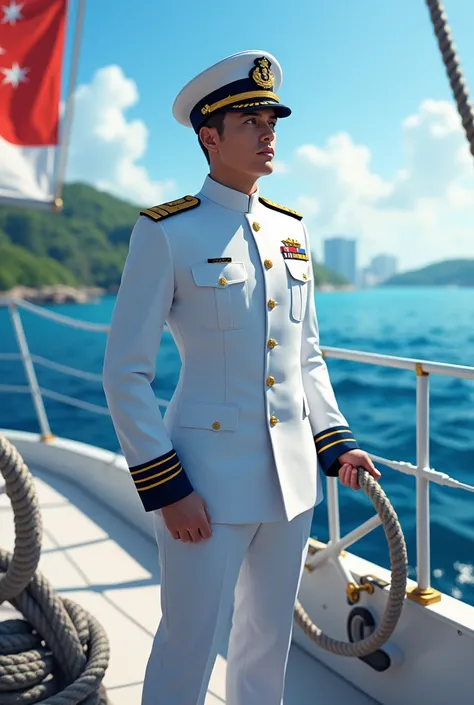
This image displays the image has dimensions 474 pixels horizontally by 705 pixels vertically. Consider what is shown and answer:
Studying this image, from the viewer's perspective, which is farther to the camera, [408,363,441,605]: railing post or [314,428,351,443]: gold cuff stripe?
[408,363,441,605]: railing post

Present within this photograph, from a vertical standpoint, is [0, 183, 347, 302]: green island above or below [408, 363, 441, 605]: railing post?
above

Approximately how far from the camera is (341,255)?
122562mm

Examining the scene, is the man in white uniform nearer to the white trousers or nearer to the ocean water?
the white trousers

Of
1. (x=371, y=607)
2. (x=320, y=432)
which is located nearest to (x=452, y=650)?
(x=371, y=607)

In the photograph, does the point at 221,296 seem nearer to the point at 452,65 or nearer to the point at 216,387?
the point at 216,387

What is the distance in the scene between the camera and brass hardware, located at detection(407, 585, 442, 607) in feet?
5.69

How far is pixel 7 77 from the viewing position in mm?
Answer: 2729

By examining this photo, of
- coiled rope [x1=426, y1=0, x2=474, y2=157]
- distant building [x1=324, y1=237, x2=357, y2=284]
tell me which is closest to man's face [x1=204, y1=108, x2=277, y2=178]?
coiled rope [x1=426, y1=0, x2=474, y2=157]

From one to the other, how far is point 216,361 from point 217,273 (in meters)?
0.16

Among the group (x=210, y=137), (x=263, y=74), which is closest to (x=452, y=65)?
(x=263, y=74)

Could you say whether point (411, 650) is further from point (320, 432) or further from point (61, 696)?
point (61, 696)

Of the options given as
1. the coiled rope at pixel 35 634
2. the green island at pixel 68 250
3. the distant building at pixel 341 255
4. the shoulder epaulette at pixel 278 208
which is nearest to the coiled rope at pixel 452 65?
the shoulder epaulette at pixel 278 208

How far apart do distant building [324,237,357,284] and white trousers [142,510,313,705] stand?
12114 centimetres

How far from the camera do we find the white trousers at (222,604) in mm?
Result: 1270
